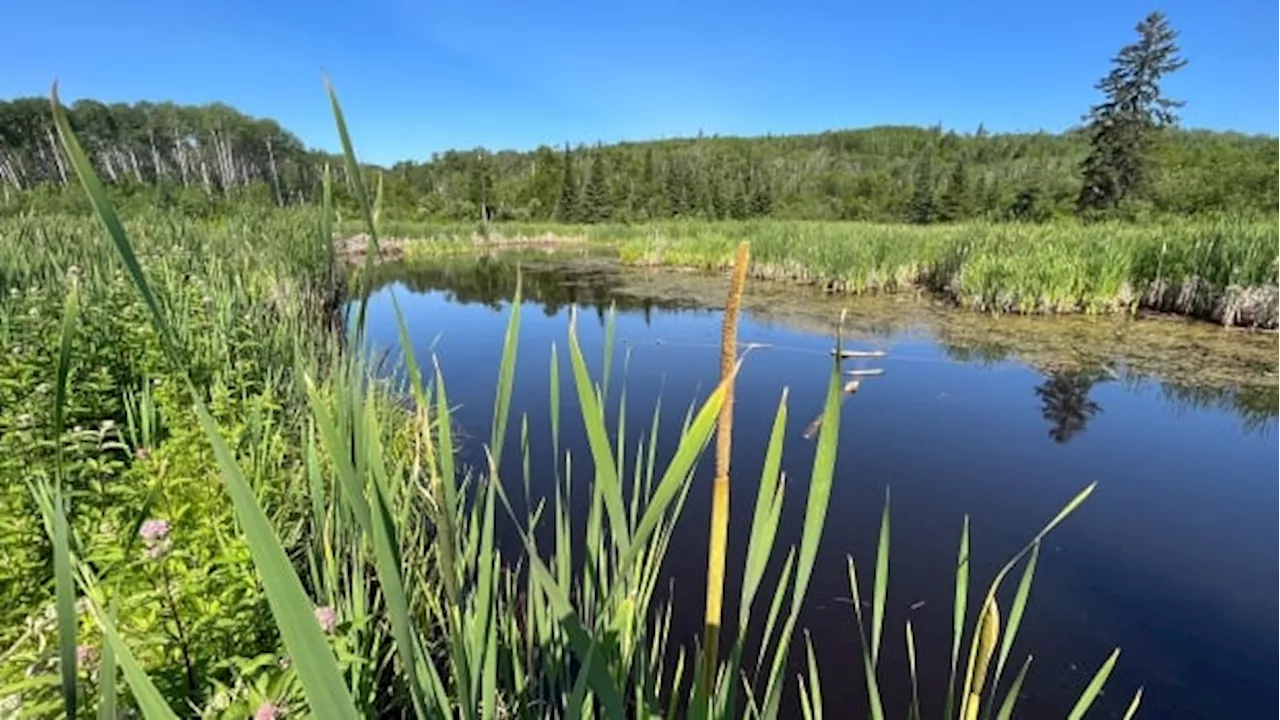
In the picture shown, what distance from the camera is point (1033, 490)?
410 centimetres

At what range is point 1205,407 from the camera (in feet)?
18.9

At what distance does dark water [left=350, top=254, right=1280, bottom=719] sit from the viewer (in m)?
2.68

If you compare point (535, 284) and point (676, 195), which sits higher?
point (676, 195)

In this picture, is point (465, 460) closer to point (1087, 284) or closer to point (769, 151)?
point (1087, 284)

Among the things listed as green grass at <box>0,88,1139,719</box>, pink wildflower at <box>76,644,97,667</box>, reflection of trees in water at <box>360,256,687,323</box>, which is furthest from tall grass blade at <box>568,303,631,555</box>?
reflection of trees in water at <box>360,256,687,323</box>

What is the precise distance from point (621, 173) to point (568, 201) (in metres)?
12.7

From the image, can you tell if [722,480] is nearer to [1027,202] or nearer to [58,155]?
[1027,202]

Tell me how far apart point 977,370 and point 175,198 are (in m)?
9.54

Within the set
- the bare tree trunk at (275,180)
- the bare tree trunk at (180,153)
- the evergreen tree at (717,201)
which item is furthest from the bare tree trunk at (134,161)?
the evergreen tree at (717,201)

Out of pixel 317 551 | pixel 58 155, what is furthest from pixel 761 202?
pixel 317 551

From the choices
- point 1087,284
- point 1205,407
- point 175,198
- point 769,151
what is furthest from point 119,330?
point 769,151

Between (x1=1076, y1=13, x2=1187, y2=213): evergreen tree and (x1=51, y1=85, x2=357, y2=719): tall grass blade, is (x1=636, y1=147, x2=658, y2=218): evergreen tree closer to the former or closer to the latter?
(x1=1076, y1=13, x2=1187, y2=213): evergreen tree

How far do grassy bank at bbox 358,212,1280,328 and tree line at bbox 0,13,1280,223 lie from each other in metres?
12.6

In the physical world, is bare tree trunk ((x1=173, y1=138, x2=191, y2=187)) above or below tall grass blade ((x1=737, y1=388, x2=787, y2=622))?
above
